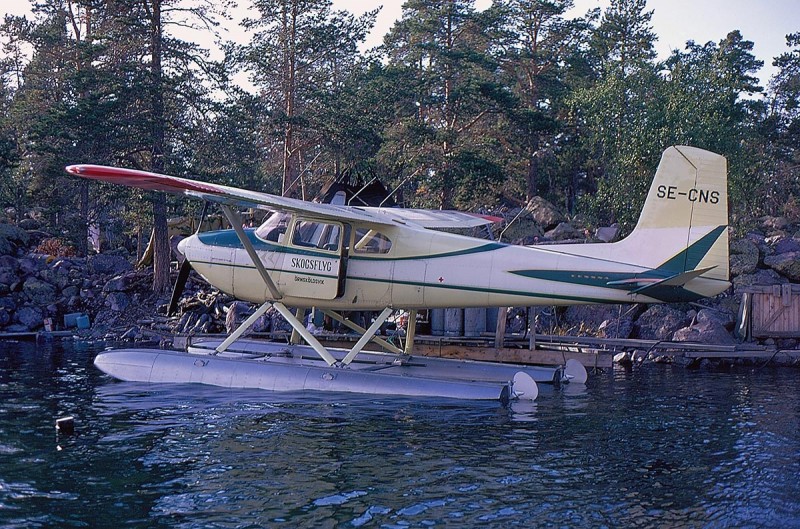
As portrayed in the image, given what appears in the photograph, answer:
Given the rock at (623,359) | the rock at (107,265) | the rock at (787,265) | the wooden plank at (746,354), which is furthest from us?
the rock at (107,265)

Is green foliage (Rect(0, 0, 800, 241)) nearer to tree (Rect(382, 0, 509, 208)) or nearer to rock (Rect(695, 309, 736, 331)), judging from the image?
tree (Rect(382, 0, 509, 208))

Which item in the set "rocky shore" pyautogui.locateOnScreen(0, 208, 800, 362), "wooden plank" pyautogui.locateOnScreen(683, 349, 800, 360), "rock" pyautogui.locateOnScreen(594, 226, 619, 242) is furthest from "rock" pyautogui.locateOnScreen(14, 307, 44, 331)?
"wooden plank" pyautogui.locateOnScreen(683, 349, 800, 360)

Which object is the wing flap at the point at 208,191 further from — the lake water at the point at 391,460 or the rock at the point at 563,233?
the rock at the point at 563,233

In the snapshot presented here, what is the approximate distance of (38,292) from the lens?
2850cm

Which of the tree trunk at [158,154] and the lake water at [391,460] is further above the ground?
the tree trunk at [158,154]

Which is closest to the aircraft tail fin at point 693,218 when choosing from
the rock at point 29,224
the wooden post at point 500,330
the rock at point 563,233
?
the wooden post at point 500,330

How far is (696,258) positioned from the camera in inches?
509

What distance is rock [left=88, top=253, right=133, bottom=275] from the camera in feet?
103

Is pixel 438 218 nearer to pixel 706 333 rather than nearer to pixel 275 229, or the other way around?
pixel 275 229

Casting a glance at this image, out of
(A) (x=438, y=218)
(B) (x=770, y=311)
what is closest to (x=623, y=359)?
(B) (x=770, y=311)

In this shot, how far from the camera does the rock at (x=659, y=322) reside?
72.7ft

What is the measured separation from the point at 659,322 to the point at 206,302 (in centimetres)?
1393

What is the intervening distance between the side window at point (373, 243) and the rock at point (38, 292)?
18359mm

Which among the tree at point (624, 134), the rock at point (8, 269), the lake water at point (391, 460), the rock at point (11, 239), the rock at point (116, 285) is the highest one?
the tree at point (624, 134)
